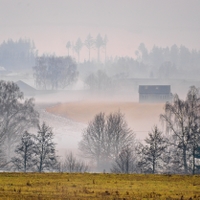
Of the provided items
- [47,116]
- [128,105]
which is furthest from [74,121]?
Result: [128,105]

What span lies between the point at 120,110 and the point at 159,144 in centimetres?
7325

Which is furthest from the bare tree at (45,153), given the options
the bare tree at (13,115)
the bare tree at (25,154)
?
the bare tree at (13,115)

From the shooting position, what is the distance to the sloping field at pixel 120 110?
119 meters

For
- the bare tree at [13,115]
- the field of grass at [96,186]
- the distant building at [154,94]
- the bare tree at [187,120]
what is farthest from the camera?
the distant building at [154,94]

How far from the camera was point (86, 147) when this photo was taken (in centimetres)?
7912

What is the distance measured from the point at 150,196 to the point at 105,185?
142 inches

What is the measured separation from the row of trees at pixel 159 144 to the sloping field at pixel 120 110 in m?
28.8

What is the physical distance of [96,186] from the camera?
1171 inches

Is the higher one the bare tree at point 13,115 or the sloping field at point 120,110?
the sloping field at point 120,110

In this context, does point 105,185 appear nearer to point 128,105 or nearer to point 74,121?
point 74,121

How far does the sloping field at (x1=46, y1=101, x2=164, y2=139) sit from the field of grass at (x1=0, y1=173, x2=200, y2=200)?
74.4 meters

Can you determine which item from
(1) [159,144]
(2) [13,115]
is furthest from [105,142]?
(1) [159,144]

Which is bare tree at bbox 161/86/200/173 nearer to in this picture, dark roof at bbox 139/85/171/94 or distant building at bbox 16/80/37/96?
dark roof at bbox 139/85/171/94

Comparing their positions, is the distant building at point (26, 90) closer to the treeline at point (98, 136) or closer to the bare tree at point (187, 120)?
the treeline at point (98, 136)
